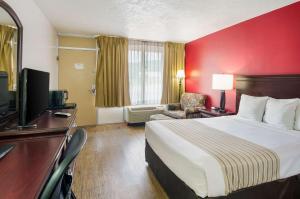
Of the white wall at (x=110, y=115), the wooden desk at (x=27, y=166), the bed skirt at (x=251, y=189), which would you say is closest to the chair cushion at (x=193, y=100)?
the white wall at (x=110, y=115)

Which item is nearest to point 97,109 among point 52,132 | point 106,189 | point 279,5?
point 106,189

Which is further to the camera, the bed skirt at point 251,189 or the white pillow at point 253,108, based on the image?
the white pillow at point 253,108

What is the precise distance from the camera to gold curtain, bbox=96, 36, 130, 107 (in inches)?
196

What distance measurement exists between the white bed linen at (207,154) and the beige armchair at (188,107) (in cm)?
136

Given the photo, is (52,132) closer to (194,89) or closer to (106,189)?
(106,189)

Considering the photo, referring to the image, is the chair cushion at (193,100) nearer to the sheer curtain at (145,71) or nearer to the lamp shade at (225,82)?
the sheer curtain at (145,71)

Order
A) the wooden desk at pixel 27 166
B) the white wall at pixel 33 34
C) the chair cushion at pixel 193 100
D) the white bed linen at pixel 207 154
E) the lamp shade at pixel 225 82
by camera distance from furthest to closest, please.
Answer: the chair cushion at pixel 193 100
the lamp shade at pixel 225 82
the white wall at pixel 33 34
the white bed linen at pixel 207 154
the wooden desk at pixel 27 166

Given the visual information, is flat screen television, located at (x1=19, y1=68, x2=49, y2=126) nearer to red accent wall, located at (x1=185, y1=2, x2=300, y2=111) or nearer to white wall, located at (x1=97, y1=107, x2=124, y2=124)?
white wall, located at (x1=97, y1=107, x2=124, y2=124)

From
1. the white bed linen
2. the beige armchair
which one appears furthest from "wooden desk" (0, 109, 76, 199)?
the beige armchair

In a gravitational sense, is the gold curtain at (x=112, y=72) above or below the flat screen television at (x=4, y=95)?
above

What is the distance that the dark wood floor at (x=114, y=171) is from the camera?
2.15 m

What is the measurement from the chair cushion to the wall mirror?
12.7 feet

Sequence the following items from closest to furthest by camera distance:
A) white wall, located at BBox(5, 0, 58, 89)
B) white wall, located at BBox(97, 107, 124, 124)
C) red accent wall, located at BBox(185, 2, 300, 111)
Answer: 1. white wall, located at BBox(5, 0, 58, 89)
2. red accent wall, located at BBox(185, 2, 300, 111)
3. white wall, located at BBox(97, 107, 124, 124)

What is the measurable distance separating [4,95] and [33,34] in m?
1.49
